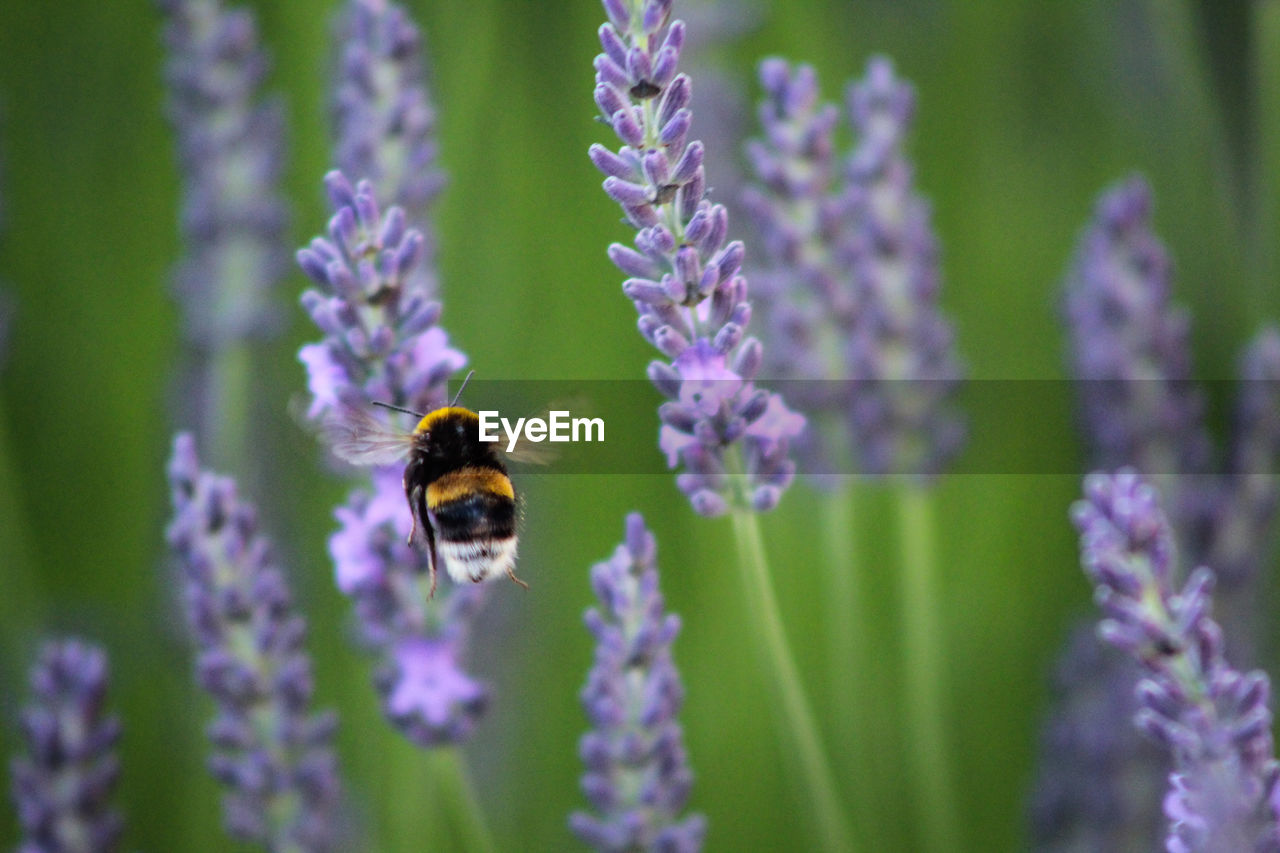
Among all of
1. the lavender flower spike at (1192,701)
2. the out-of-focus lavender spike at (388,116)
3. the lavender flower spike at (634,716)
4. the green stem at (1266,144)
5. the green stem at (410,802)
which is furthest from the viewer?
the green stem at (1266,144)

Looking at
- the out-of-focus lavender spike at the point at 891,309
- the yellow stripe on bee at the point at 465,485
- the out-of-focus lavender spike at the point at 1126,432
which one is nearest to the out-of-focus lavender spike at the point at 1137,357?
the out-of-focus lavender spike at the point at 1126,432

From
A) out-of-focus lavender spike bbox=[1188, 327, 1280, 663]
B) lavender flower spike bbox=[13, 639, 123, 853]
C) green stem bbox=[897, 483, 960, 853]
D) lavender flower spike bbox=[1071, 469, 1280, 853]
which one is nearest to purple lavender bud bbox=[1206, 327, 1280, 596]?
out-of-focus lavender spike bbox=[1188, 327, 1280, 663]

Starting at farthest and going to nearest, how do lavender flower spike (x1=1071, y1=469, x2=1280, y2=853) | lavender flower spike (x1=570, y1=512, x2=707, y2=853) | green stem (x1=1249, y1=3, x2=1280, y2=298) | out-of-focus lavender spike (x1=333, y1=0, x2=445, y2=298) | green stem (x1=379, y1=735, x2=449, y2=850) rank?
green stem (x1=1249, y1=3, x2=1280, y2=298) → green stem (x1=379, y1=735, x2=449, y2=850) → out-of-focus lavender spike (x1=333, y1=0, x2=445, y2=298) → lavender flower spike (x1=570, y1=512, x2=707, y2=853) → lavender flower spike (x1=1071, y1=469, x2=1280, y2=853)

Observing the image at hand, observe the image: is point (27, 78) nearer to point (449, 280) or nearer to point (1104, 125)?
point (449, 280)

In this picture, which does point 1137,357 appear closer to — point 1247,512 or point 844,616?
point 1247,512

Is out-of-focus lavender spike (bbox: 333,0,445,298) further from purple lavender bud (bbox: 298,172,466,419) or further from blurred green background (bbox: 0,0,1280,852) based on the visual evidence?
blurred green background (bbox: 0,0,1280,852)

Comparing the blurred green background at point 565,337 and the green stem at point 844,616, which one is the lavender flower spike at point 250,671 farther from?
the green stem at point 844,616

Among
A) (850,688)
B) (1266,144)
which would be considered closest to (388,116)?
(850,688)
